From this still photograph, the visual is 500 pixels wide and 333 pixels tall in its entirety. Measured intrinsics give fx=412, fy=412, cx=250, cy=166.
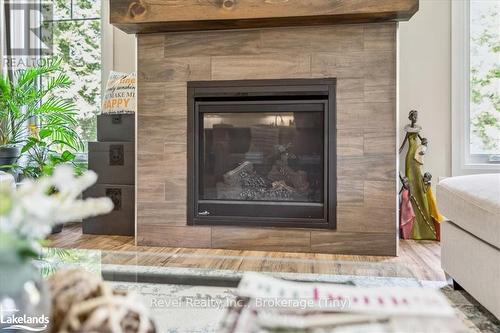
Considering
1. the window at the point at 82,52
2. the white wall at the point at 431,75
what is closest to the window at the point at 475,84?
the white wall at the point at 431,75

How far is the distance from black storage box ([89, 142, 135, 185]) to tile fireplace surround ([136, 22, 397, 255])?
26 cm

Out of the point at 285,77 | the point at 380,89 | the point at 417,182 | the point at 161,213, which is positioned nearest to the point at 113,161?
the point at 161,213

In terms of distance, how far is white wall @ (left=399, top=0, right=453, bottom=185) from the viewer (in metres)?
2.88

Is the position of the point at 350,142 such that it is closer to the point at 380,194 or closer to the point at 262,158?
the point at 380,194

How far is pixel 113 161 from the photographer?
2.88 metres

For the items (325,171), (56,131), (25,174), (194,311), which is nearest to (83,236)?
(25,174)

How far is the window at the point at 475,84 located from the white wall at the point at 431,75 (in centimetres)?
5

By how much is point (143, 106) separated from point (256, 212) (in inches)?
38.7

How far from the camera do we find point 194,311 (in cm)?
105

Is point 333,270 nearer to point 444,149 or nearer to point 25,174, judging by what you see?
point 444,149

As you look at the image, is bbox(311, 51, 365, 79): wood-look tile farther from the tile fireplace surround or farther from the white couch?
the white couch

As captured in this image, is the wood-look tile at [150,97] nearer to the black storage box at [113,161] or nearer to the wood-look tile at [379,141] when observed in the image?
the black storage box at [113,161]

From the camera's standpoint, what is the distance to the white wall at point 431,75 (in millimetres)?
2883

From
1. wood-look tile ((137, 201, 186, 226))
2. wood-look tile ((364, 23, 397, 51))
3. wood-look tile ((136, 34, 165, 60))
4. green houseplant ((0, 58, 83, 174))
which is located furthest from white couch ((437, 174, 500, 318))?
green houseplant ((0, 58, 83, 174))
